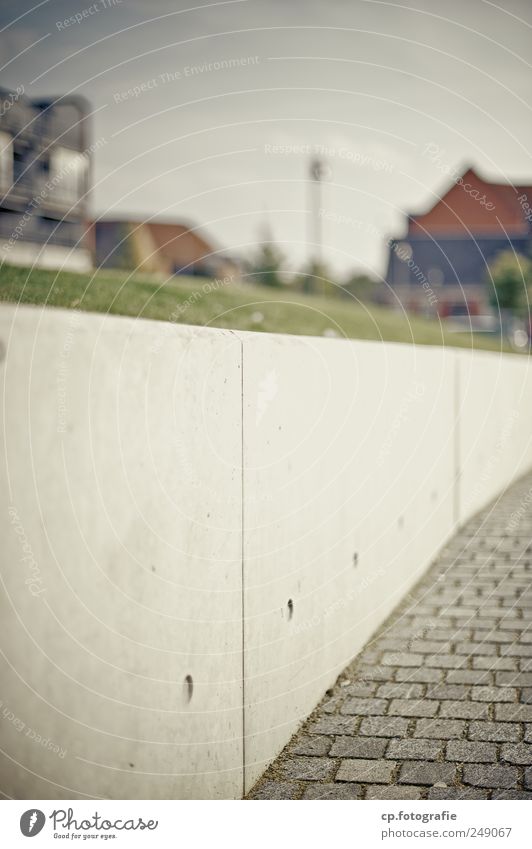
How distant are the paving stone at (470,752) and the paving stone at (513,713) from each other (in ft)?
1.05

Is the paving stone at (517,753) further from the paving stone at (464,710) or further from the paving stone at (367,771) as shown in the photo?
the paving stone at (367,771)

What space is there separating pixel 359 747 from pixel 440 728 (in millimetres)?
417

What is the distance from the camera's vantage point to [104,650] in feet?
7.55

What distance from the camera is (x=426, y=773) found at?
346cm

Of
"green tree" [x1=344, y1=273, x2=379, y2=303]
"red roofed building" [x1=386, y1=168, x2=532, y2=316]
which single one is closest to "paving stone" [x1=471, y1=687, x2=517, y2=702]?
"green tree" [x1=344, y1=273, x2=379, y2=303]

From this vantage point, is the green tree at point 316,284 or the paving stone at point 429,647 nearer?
the paving stone at point 429,647

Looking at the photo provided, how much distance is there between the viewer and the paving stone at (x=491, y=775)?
132 inches

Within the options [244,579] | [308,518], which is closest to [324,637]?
[308,518]

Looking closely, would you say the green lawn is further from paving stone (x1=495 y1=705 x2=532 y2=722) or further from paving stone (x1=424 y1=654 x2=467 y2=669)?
paving stone (x1=495 y1=705 x2=532 y2=722)

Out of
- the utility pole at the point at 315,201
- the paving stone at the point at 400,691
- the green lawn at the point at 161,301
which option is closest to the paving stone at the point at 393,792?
the paving stone at the point at 400,691

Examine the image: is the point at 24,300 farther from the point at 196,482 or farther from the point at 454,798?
the point at 454,798

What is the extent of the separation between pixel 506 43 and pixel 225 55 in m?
1.61

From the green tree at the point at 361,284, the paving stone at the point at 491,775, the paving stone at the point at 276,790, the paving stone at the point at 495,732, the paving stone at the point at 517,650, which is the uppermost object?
the green tree at the point at 361,284
